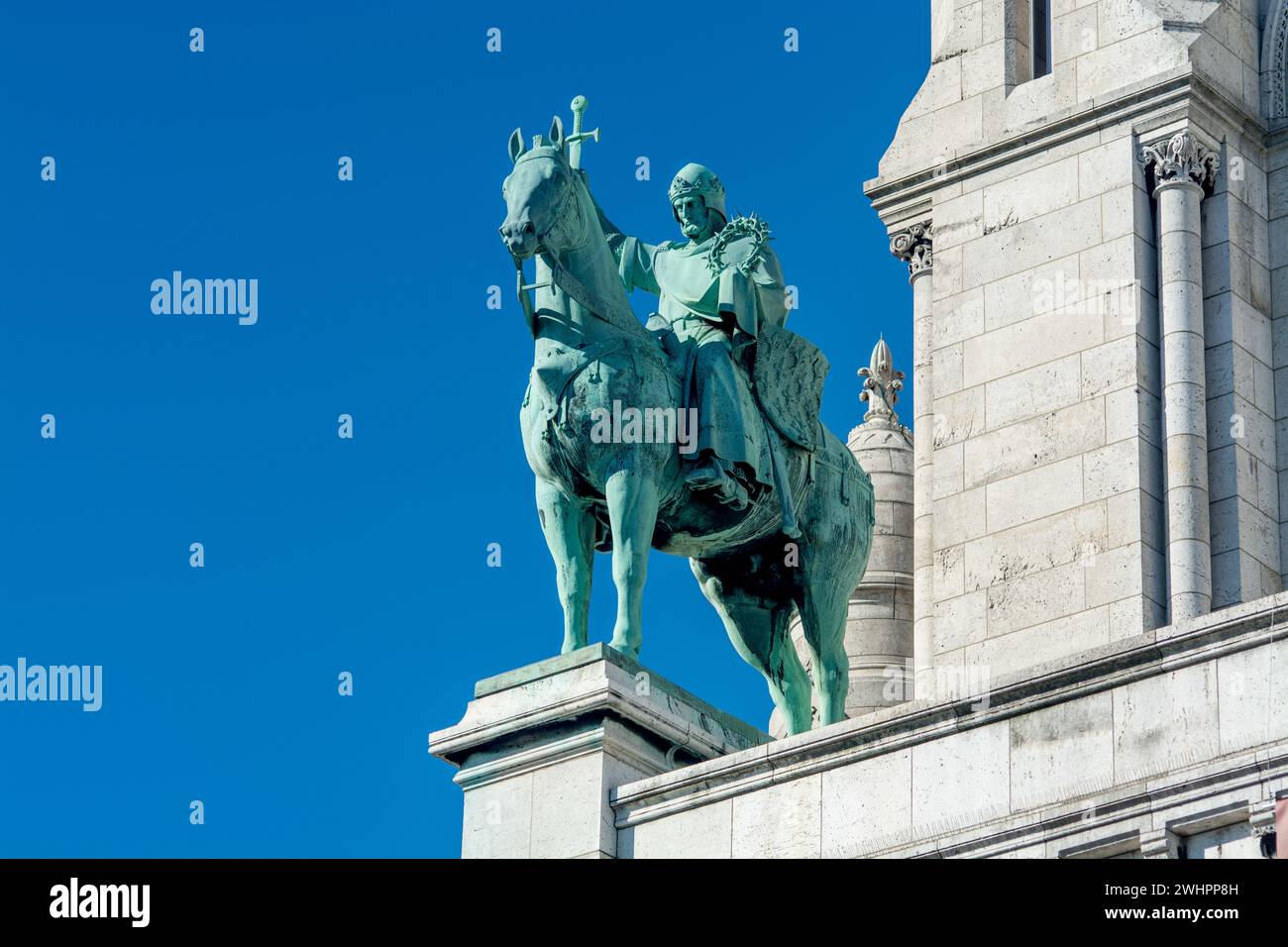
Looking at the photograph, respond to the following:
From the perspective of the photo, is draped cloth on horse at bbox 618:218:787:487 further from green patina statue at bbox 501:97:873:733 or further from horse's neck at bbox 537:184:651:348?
horse's neck at bbox 537:184:651:348

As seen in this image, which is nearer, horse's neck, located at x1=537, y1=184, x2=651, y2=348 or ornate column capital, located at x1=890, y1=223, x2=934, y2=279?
horse's neck, located at x1=537, y1=184, x2=651, y2=348

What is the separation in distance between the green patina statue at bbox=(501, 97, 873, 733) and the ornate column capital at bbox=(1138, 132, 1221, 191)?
5616 mm

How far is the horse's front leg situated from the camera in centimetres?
2877

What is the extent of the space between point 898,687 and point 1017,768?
1367 cm

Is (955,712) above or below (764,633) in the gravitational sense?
below

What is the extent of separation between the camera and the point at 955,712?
26.1m

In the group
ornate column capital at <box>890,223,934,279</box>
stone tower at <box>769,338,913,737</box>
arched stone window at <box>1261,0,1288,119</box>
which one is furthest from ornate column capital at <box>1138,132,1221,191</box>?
stone tower at <box>769,338,913,737</box>

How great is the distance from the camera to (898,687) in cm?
3931

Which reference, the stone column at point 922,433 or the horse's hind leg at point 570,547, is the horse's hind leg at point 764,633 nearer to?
the horse's hind leg at point 570,547

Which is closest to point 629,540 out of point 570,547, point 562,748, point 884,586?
point 570,547

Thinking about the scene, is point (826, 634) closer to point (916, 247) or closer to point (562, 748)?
point (562, 748)

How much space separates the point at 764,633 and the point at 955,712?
193 inches
